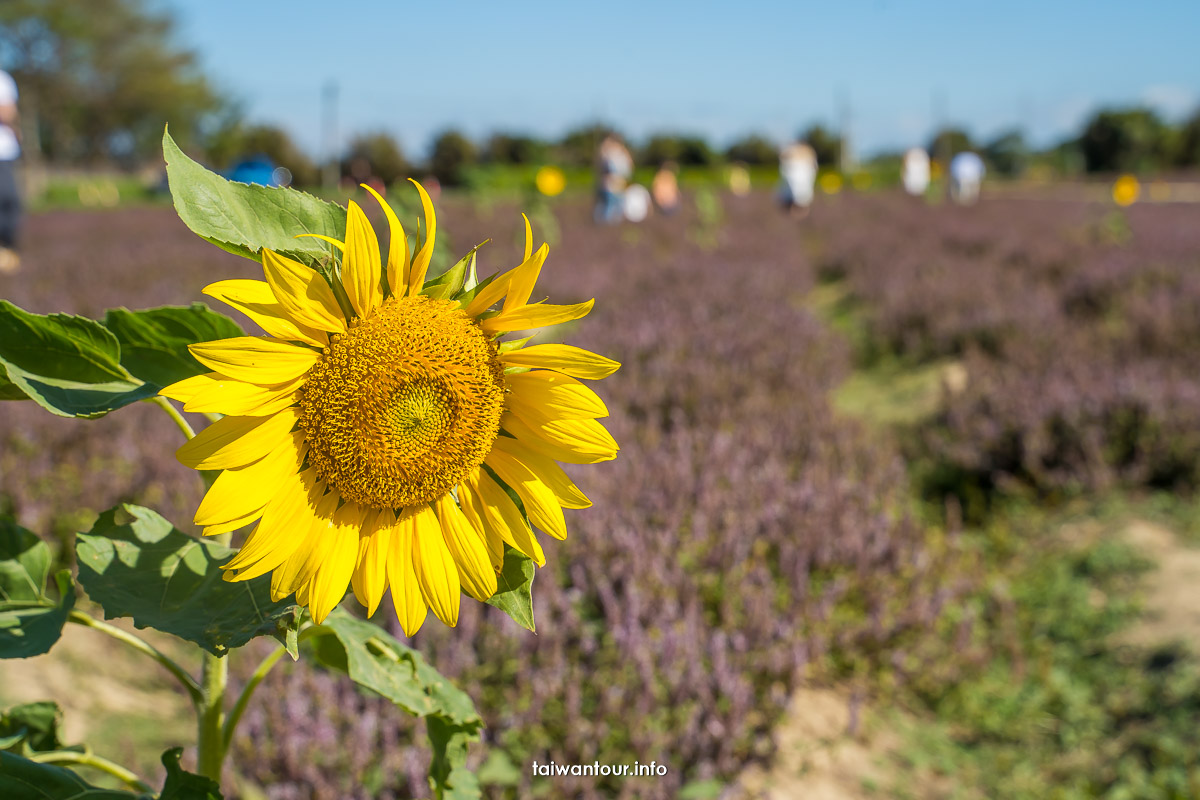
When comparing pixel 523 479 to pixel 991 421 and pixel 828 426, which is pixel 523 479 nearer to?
pixel 828 426

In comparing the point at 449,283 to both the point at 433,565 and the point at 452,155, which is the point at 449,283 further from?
the point at 452,155

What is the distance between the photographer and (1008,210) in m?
18.2

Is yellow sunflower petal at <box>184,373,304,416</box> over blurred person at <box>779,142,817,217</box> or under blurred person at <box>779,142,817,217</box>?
under

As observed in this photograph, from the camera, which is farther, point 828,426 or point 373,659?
point 828,426

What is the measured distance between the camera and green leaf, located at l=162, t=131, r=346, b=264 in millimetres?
743

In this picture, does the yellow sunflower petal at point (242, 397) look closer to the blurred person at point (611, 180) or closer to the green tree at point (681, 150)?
the blurred person at point (611, 180)

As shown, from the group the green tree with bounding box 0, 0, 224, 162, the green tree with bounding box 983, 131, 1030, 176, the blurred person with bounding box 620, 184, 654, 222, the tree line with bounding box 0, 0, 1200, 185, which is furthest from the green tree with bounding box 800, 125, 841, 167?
the blurred person with bounding box 620, 184, 654, 222

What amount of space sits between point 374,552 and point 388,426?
0.12 meters

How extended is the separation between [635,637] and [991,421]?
2.66 metres

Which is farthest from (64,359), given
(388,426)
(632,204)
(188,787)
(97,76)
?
(97,76)

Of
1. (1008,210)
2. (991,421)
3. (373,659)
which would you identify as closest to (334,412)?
(373,659)

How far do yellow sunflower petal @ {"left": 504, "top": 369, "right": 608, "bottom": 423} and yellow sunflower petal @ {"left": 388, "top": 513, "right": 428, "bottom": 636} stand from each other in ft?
0.49

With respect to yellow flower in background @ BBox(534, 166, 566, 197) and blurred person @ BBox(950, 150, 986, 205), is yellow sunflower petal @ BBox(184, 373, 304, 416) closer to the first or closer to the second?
yellow flower in background @ BBox(534, 166, 566, 197)

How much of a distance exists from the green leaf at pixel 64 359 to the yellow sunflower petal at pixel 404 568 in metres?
0.27
